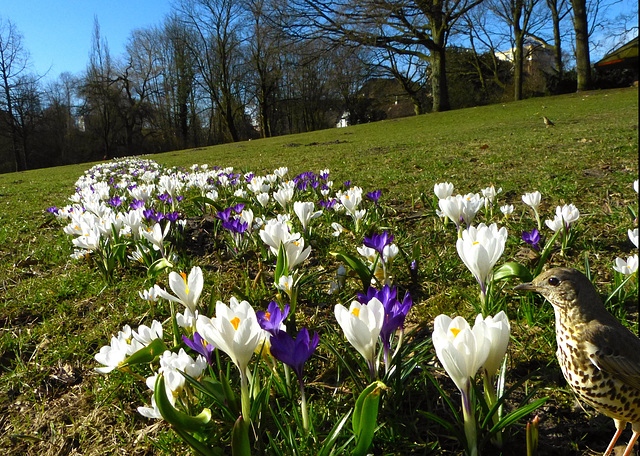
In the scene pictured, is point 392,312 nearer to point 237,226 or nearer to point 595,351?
point 595,351

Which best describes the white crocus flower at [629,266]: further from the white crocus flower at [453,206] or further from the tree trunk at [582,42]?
the tree trunk at [582,42]

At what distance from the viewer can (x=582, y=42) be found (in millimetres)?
18031

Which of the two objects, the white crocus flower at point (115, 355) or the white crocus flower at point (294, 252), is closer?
the white crocus flower at point (115, 355)

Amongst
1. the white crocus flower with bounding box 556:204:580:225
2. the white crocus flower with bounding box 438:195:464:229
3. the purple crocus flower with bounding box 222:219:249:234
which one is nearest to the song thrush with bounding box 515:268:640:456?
the white crocus flower with bounding box 438:195:464:229

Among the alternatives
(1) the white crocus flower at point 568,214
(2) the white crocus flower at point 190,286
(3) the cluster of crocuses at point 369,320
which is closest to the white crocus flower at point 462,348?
(3) the cluster of crocuses at point 369,320

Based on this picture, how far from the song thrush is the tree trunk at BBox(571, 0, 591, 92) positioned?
21.8m

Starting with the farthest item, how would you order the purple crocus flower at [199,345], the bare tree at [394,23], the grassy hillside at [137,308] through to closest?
1. the bare tree at [394,23]
2. the grassy hillside at [137,308]
3. the purple crocus flower at [199,345]

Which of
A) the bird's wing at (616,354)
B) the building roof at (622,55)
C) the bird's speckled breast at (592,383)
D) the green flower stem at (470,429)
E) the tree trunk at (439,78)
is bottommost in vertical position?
the green flower stem at (470,429)

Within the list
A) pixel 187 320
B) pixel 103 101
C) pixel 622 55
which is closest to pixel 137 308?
pixel 187 320

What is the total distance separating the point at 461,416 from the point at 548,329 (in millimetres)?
563

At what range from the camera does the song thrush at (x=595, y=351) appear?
854 millimetres

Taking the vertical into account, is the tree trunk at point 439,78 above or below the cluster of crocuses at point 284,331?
above

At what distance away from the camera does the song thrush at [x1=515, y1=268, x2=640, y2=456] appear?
85 centimetres

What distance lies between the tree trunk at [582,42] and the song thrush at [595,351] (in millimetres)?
21825
